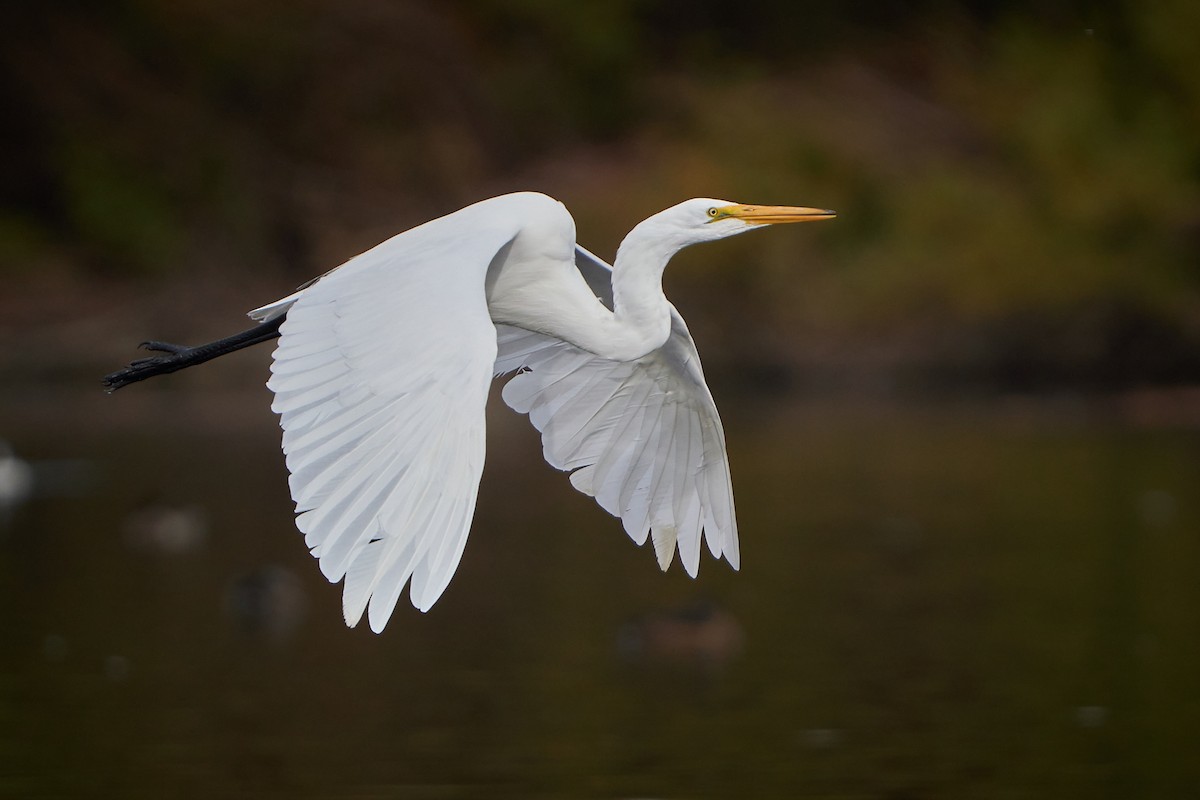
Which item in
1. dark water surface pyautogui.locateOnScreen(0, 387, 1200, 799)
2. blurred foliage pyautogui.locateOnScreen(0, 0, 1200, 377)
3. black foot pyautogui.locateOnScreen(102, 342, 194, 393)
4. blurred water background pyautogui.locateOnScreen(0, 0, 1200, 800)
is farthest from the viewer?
blurred foliage pyautogui.locateOnScreen(0, 0, 1200, 377)

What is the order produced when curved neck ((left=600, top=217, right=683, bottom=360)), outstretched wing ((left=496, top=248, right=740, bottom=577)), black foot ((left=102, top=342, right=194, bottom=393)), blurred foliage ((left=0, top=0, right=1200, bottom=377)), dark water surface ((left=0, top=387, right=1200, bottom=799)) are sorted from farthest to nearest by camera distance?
blurred foliage ((left=0, top=0, right=1200, bottom=377))
dark water surface ((left=0, top=387, right=1200, bottom=799))
black foot ((left=102, top=342, right=194, bottom=393))
outstretched wing ((left=496, top=248, right=740, bottom=577))
curved neck ((left=600, top=217, right=683, bottom=360))

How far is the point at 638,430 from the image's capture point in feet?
18.1

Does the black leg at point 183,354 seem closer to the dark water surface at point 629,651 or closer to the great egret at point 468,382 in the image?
the great egret at point 468,382

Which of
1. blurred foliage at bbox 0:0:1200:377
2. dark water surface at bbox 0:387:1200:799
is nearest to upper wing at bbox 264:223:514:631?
dark water surface at bbox 0:387:1200:799

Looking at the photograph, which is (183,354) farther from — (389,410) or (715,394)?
(715,394)

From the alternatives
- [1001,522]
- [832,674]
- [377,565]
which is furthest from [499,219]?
[1001,522]

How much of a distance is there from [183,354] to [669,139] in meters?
23.1

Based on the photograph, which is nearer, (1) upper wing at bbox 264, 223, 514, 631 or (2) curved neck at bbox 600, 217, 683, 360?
(1) upper wing at bbox 264, 223, 514, 631

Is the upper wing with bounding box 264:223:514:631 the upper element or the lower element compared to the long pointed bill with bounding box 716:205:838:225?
lower

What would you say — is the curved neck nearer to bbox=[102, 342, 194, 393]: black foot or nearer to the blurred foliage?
bbox=[102, 342, 194, 393]: black foot

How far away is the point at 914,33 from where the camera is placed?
3144cm

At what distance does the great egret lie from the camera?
3.88m

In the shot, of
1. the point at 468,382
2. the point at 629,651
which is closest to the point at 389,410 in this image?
the point at 468,382

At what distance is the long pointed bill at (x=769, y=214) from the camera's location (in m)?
5.09
